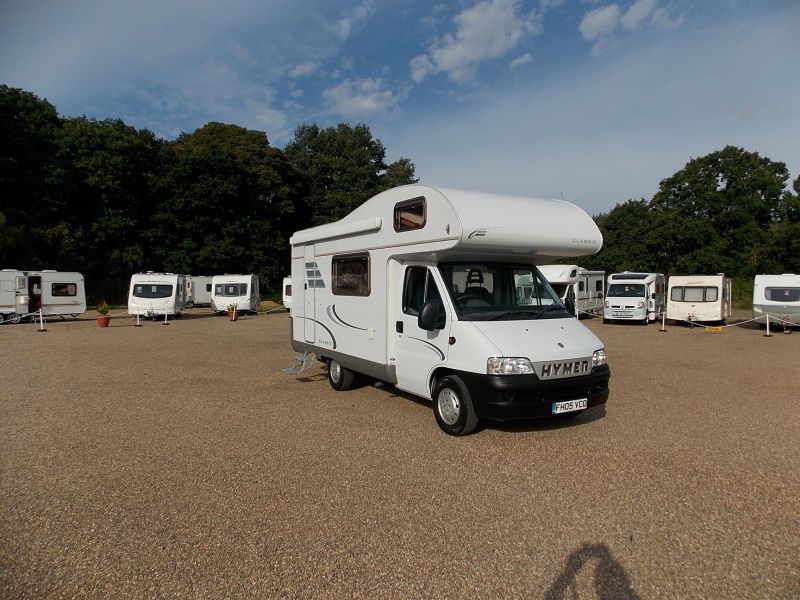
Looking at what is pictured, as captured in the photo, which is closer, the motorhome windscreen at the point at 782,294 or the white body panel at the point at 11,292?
the motorhome windscreen at the point at 782,294

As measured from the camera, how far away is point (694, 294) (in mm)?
21500

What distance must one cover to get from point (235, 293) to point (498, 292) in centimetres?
2436

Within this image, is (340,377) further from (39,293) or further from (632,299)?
(39,293)

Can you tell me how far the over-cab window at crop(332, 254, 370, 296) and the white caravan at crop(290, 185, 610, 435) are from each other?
0.09 ft

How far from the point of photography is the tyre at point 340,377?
27.7 feet

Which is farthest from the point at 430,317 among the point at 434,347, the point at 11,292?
the point at 11,292

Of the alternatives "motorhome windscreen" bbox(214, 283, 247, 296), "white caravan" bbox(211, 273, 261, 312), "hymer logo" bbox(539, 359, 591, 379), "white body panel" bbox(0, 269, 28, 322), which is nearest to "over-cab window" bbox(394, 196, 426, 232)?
"hymer logo" bbox(539, 359, 591, 379)

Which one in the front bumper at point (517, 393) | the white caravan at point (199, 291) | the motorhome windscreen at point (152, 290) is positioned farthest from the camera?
the white caravan at point (199, 291)

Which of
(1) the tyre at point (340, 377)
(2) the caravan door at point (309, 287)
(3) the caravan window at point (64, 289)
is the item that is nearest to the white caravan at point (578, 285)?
(2) the caravan door at point (309, 287)

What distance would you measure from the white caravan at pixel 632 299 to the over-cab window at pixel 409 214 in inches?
713

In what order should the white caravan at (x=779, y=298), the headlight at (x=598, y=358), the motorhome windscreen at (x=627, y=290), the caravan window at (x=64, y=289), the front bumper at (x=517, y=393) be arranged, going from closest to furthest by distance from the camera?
the front bumper at (x=517, y=393)
the headlight at (x=598, y=358)
the white caravan at (x=779, y=298)
the motorhome windscreen at (x=627, y=290)
the caravan window at (x=64, y=289)

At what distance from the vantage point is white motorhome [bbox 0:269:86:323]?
73.4 feet

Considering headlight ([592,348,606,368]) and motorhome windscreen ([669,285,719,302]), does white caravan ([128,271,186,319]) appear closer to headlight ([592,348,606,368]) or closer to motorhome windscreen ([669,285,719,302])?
headlight ([592,348,606,368])

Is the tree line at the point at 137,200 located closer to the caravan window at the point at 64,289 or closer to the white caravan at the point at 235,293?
the caravan window at the point at 64,289
